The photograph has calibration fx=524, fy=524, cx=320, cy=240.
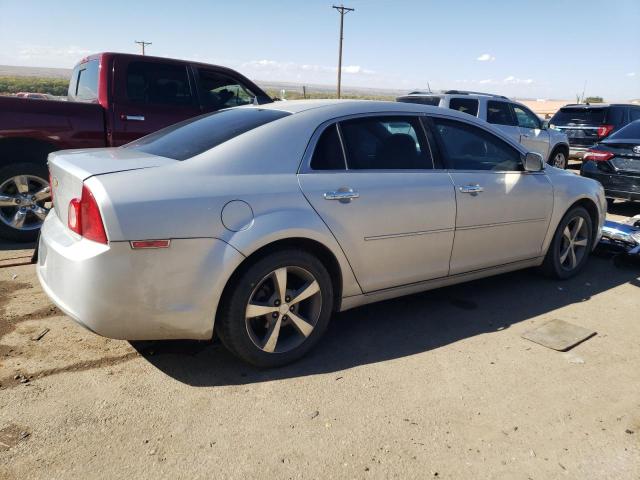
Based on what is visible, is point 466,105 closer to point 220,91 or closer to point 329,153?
point 220,91

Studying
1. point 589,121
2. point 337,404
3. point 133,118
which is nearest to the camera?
point 337,404

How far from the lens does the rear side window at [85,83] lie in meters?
6.15

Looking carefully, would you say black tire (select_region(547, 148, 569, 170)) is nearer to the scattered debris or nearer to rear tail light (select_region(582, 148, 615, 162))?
rear tail light (select_region(582, 148, 615, 162))

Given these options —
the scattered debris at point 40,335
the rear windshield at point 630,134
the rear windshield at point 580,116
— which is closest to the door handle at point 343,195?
the scattered debris at point 40,335

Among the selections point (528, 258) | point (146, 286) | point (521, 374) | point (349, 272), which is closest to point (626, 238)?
point (528, 258)

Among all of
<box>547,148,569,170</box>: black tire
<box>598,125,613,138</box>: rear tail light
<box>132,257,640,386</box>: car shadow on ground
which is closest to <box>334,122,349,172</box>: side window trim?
<box>132,257,640,386</box>: car shadow on ground

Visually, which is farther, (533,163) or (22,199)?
(22,199)

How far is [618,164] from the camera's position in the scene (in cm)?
757

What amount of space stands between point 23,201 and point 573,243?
5.50 metres

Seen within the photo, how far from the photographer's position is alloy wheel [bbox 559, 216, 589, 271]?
4.91m

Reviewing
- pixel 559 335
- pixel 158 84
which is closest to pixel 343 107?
pixel 559 335

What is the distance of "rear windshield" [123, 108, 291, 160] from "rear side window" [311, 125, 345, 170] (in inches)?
11.9

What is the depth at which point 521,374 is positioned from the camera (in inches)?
126

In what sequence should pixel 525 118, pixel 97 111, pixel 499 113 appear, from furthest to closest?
pixel 525 118 < pixel 499 113 < pixel 97 111
